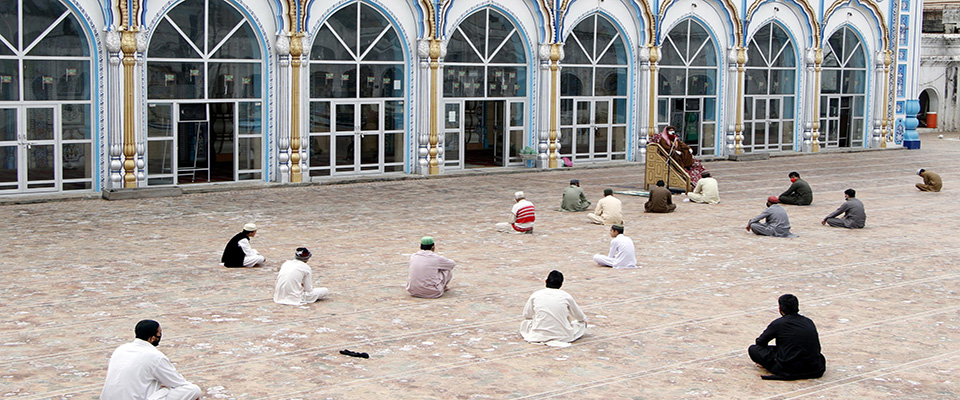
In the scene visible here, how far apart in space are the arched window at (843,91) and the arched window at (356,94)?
609 inches

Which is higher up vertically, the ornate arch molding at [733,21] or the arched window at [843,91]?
the ornate arch molding at [733,21]

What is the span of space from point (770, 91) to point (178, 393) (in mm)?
27455

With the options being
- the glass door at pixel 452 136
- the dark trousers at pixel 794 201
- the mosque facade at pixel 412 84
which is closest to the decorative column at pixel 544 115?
the mosque facade at pixel 412 84

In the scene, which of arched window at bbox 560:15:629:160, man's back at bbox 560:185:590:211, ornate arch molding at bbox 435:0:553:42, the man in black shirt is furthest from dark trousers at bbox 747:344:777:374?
arched window at bbox 560:15:629:160

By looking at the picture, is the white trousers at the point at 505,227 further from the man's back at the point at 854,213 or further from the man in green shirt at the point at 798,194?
the man in green shirt at the point at 798,194

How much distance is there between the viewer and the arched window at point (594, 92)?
27797mm

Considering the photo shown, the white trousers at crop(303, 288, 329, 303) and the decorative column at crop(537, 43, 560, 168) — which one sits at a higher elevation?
the decorative column at crop(537, 43, 560, 168)

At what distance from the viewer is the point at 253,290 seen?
471 inches

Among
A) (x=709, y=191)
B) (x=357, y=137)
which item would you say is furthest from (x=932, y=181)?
(x=357, y=137)

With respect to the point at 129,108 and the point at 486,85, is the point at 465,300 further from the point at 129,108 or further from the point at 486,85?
the point at 486,85

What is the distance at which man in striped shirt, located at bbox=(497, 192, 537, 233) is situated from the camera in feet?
53.5

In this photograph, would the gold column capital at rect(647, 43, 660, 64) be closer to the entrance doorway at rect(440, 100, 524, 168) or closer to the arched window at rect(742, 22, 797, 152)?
the arched window at rect(742, 22, 797, 152)

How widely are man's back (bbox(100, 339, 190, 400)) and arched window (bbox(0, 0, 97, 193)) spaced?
45.7 ft

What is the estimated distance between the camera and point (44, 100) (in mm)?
20078
